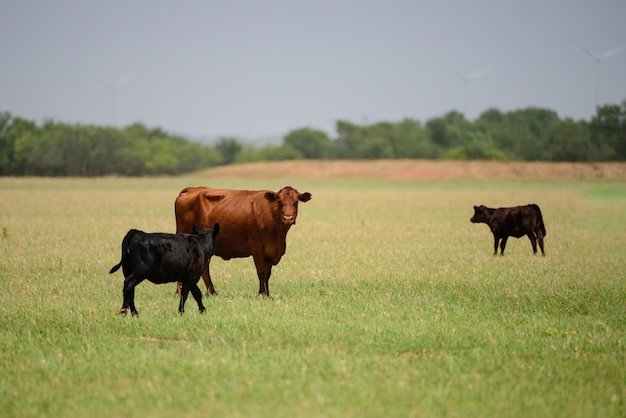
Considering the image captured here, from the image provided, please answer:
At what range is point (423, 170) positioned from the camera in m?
94.4

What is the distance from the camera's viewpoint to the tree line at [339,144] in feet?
372

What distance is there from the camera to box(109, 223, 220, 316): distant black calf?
434 inches

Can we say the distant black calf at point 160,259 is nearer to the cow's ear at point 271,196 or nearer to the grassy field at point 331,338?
the grassy field at point 331,338

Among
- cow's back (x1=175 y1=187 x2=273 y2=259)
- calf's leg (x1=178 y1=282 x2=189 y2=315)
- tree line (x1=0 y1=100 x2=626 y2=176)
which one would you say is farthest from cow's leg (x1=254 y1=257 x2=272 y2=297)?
tree line (x1=0 y1=100 x2=626 y2=176)

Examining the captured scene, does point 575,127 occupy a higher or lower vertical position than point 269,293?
higher

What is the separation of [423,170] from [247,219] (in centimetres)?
8195

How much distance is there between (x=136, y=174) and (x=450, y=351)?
402 ft

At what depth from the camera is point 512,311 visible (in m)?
12.6

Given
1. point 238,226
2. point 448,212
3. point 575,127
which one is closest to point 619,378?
point 238,226

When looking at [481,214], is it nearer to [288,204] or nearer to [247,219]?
[247,219]

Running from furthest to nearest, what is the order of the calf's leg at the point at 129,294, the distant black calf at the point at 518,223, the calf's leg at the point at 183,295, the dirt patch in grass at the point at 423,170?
the dirt patch in grass at the point at 423,170 → the distant black calf at the point at 518,223 → the calf's leg at the point at 183,295 → the calf's leg at the point at 129,294

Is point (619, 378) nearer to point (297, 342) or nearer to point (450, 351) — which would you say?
point (450, 351)

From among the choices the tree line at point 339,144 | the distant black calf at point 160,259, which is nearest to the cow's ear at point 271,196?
the distant black calf at point 160,259

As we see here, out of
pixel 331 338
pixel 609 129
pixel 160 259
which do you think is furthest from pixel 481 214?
pixel 609 129
